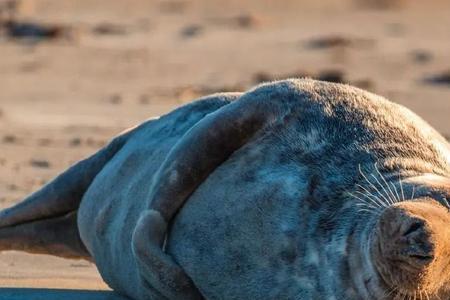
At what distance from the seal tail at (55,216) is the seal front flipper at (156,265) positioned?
122 cm

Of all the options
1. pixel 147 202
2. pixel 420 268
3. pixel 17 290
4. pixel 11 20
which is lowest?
pixel 11 20

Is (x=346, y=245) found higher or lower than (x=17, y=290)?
higher

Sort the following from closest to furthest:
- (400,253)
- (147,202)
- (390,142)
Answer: (400,253)
(390,142)
(147,202)

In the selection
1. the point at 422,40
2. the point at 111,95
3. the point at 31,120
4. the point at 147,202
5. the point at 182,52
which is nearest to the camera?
the point at 147,202

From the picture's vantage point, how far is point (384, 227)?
485cm

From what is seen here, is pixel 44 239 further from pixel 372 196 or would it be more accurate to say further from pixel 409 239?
pixel 409 239

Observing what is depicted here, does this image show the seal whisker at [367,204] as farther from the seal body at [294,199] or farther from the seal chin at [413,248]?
the seal chin at [413,248]

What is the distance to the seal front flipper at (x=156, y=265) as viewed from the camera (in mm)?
5730

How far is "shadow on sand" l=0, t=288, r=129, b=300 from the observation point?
242 inches

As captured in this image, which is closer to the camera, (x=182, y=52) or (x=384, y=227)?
(x=384, y=227)

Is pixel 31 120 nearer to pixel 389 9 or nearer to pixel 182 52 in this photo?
pixel 182 52

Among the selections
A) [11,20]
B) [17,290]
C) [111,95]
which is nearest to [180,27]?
[11,20]

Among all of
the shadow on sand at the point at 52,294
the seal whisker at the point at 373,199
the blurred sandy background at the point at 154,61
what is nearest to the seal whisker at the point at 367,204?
the seal whisker at the point at 373,199

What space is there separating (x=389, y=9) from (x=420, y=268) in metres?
16.2
